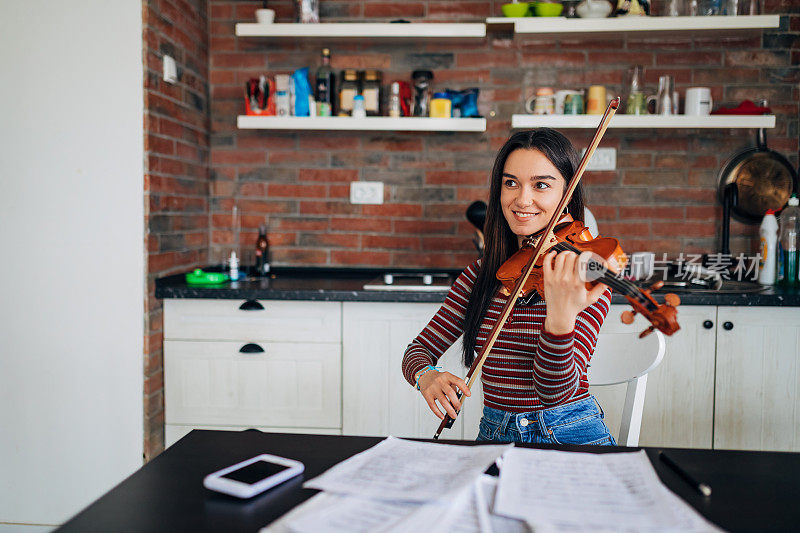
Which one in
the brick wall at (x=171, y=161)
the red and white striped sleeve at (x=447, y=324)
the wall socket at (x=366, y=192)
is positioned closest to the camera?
the red and white striped sleeve at (x=447, y=324)

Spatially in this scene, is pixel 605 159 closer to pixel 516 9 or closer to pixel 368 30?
pixel 516 9

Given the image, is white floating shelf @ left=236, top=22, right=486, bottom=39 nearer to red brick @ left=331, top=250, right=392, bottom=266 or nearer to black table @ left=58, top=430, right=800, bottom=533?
red brick @ left=331, top=250, right=392, bottom=266

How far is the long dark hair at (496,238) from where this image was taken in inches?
52.2

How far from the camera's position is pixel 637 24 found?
7.57ft

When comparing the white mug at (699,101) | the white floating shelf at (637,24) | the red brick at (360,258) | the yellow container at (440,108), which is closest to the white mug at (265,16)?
the yellow container at (440,108)

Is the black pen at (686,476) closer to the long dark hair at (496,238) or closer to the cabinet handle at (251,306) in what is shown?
the long dark hair at (496,238)

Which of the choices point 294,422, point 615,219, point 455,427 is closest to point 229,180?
point 294,422

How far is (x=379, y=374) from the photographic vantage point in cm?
211

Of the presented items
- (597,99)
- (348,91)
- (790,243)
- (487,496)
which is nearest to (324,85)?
(348,91)

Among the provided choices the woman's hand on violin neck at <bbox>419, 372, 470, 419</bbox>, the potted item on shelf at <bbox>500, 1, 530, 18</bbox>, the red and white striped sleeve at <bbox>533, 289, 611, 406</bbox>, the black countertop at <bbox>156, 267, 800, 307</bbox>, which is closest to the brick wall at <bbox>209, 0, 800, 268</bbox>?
the potted item on shelf at <bbox>500, 1, 530, 18</bbox>

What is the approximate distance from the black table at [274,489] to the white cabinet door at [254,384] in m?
1.11

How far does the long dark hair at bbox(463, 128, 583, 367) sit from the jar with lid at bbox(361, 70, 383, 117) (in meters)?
1.21

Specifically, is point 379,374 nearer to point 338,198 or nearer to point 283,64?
point 338,198

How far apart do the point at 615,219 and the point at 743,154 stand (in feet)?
1.79
